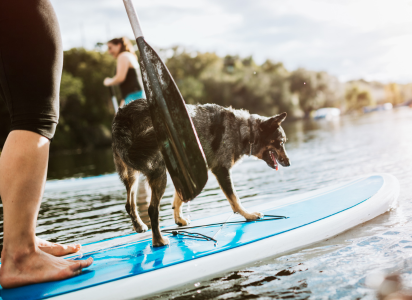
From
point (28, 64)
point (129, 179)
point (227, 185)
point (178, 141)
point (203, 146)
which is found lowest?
point (227, 185)

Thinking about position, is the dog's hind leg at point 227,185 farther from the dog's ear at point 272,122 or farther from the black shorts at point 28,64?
the black shorts at point 28,64

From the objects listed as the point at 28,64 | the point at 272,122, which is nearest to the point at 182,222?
the point at 272,122

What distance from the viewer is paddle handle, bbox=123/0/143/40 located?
3678 mm

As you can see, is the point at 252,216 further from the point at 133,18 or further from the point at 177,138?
the point at 133,18

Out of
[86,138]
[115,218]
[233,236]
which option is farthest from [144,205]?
[86,138]

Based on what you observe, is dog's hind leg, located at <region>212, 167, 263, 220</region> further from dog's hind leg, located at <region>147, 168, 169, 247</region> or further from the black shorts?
the black shorts

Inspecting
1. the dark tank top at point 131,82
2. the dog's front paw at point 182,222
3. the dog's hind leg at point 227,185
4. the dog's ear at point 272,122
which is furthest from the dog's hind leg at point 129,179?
the dark tank top at point 131,82

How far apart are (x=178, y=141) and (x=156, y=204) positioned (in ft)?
2.14

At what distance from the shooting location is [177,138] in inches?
140

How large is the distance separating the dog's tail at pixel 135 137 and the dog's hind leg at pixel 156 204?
14cm

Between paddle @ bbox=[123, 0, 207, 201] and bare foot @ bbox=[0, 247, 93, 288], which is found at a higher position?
paddle @ bbox=[123, 0, 207, 201]

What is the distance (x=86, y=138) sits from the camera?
155ft

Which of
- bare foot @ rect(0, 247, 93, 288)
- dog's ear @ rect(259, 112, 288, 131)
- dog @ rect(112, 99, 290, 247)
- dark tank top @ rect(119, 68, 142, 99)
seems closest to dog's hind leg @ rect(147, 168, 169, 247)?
dog @ rect(112, 99, 290, 247)

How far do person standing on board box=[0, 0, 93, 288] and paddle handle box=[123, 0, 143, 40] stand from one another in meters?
1.04
